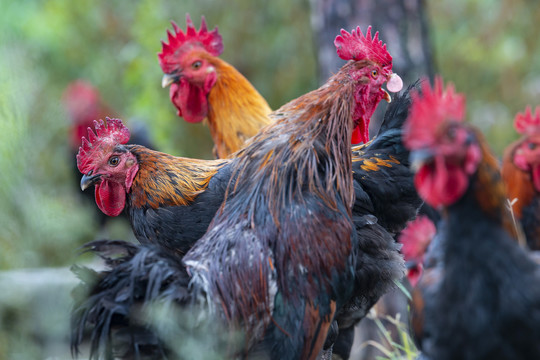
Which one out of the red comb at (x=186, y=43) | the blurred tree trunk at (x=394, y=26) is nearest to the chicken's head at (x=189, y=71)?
the red comb at (x=186, y=43)

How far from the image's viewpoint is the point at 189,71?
4875mm

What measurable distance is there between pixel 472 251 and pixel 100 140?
2.26m

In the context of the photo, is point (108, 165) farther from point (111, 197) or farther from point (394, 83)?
point (394, 83)

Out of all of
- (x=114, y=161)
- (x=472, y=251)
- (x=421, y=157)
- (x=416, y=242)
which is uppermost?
(x=114, y=161)

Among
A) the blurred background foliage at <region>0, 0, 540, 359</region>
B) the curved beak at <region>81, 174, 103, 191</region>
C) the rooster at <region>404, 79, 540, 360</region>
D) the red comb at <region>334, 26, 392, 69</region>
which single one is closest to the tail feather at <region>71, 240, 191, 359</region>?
the curved beak at <region>81, 174, 103, 191</region>

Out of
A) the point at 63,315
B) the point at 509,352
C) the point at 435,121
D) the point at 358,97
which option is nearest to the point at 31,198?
the point at 63,315

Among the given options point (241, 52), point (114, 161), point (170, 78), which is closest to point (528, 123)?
point (170, 78)

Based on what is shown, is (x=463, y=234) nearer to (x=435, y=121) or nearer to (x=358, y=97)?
(x=435, y=121)

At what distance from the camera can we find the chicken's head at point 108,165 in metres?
3.59

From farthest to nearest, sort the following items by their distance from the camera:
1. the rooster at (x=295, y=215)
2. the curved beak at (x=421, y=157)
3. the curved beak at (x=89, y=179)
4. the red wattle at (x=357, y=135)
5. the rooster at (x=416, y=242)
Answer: the rooster at (x=416, y=242) → the red wattle at (x=357, y=135) → the curved beak at (x=89, y=179) → the rooster at (x=295, y=215) → the curved beak at (x=421, y=157)

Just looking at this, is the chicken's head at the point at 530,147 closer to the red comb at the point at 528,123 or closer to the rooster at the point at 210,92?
the red comb at the point at 528,123

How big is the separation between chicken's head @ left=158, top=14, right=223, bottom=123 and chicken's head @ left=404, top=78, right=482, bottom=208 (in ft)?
9.24

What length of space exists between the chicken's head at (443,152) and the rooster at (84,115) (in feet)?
19.1

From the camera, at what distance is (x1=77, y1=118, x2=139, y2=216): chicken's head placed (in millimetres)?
3594
